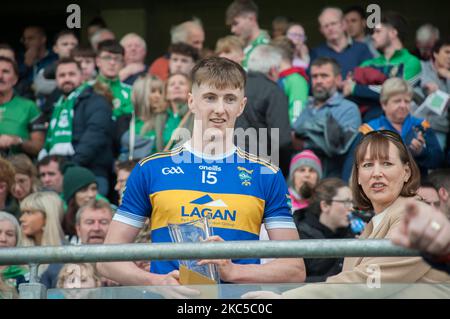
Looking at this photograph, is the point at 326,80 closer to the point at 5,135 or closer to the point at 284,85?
the point at 284,85

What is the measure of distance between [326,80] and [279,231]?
402 centimetres

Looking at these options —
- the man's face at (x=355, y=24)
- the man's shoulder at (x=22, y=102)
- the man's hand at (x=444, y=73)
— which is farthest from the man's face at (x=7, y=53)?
the man's hand at (x=444, y=73)

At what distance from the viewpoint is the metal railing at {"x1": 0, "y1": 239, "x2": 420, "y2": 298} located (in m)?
3.45

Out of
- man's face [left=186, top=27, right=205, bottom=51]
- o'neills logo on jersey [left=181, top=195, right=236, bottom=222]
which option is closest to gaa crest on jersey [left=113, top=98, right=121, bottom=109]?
man's face [left=186, top=27, right=205, bottom=51]

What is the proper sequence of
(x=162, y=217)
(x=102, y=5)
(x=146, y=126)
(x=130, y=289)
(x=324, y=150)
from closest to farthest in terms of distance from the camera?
(x=130, y=289) → (x=162, y=217) → (x=324, y=150) → (x=146, y=126) → (x=102, y=5)

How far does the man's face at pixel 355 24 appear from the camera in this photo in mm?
9492

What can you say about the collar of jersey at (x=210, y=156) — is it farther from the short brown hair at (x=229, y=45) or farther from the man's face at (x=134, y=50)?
the man's face at (x=134, y=50)

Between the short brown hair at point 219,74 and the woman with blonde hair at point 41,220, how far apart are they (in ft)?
10.6

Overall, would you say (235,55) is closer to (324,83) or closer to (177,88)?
(177,88)

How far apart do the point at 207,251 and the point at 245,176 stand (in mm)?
1238

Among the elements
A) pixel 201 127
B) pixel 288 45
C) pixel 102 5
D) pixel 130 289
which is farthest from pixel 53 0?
pixel 130 289

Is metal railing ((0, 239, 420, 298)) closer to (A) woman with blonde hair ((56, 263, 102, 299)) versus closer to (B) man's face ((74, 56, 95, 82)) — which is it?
(A) woman with blonde hair ((56, 263, 102, 299))

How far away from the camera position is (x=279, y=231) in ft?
15.4

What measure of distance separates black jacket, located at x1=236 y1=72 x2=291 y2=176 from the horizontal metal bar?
4240 mm
